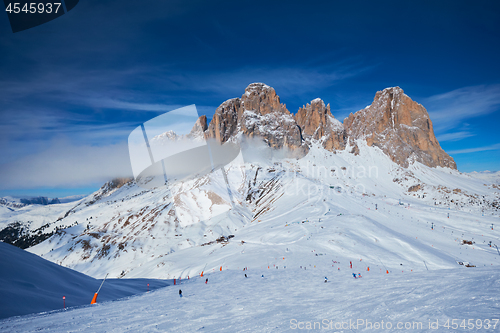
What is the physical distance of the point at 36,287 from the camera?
11.3 m

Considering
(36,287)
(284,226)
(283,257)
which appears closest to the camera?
(36,287)

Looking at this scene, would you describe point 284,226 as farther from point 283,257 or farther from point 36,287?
point 36,287

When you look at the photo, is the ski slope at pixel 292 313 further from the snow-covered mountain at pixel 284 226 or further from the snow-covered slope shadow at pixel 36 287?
the snow-covered mountain at pixel 284 226

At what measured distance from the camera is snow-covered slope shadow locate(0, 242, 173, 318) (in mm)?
9836

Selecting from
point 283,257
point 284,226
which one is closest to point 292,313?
point 283,257

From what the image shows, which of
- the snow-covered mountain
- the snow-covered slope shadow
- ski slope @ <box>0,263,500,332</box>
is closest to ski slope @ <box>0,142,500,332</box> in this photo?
ski slope @ <box>0,263,500,332</box>

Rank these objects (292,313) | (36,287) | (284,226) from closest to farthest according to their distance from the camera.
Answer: (292,313) < (36,287) < (284,226)

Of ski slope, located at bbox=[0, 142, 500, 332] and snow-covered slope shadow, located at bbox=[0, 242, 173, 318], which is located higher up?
snow-covered slope shadow, located at bbox=[0, 242, 173, 318]

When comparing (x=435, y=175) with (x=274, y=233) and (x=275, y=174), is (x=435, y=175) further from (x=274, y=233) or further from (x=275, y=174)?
(x=274, y=233)

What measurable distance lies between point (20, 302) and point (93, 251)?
124900 millimetres

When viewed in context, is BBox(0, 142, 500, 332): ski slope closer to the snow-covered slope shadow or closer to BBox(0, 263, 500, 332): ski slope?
BBox(0, 263, 500, 332): ski slope

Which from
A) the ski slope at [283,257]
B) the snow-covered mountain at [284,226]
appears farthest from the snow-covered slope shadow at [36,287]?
the snow-covered mountain at [284,226]

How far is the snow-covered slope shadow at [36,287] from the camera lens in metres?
9.84

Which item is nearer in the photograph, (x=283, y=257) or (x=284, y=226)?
(x=283, y=257)
